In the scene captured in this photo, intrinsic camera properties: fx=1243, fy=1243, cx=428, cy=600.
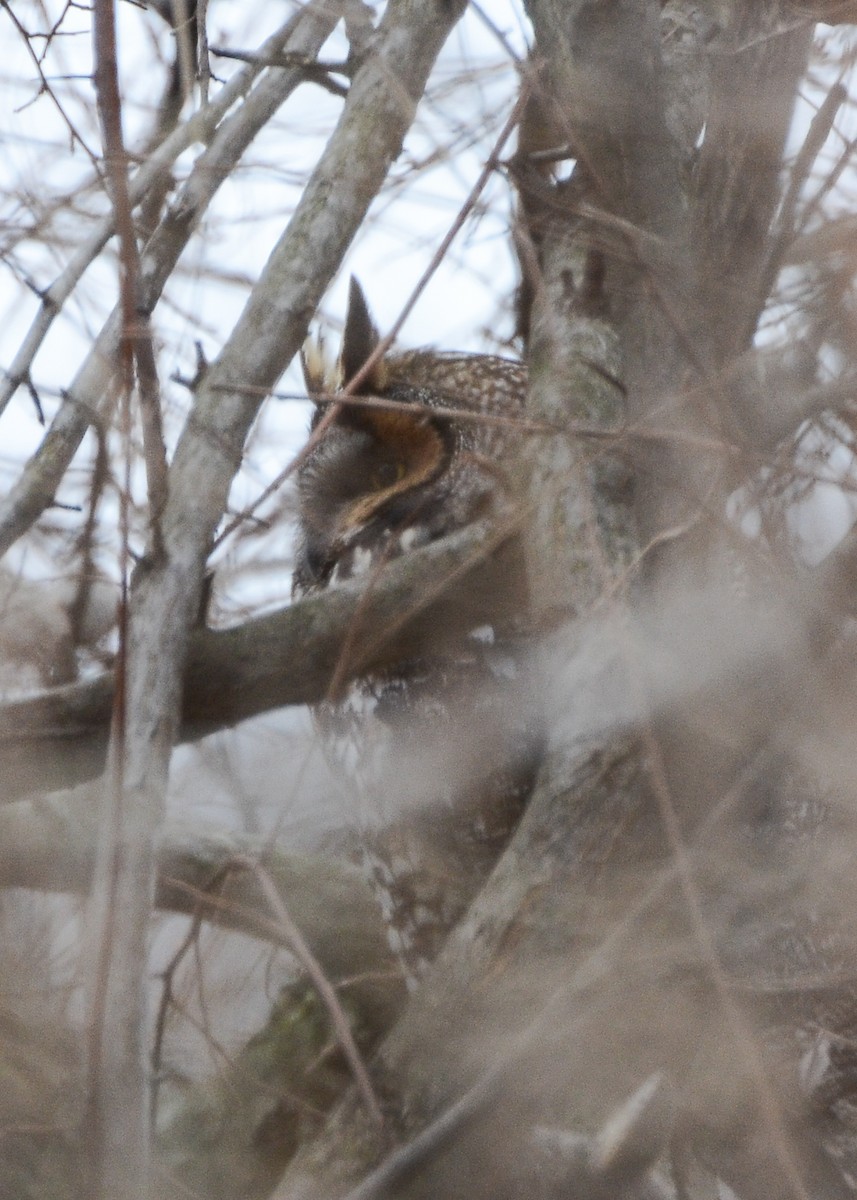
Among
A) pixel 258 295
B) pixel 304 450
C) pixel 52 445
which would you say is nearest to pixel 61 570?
pixel 52 445

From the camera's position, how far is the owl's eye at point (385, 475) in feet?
7.98

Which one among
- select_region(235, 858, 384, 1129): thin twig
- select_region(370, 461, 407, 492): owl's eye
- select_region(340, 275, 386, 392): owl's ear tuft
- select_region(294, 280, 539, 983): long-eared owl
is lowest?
select_region(235, 858, 384, 1129): thin twig

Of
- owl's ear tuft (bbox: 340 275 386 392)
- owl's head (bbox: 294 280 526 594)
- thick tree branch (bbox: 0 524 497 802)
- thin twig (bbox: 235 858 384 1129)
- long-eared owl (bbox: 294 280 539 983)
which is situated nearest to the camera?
thin twig (bbox: 235 858 384 1129)

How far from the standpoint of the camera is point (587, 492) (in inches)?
60.1

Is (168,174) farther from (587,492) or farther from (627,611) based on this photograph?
(627,611)

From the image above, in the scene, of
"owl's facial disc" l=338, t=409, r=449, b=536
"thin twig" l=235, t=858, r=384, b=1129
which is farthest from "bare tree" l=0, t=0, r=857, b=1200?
"owl's facial disc" l=338, t=409, r=449, b=536

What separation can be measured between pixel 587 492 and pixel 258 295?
0.56 m

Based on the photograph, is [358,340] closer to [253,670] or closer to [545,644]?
[253,670]

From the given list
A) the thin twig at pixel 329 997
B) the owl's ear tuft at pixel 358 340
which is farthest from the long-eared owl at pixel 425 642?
the thin twig at pixel 329 997

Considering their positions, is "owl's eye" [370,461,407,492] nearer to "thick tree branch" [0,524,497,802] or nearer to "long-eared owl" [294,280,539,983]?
"long-eared owl" [294,280,539,983]

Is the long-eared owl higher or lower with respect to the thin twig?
higher

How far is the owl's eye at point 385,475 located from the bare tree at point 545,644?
0.40 m

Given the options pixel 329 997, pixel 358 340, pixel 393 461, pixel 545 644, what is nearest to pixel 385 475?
pixel 393 461

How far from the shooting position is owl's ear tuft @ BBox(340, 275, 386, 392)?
94.6 inches
